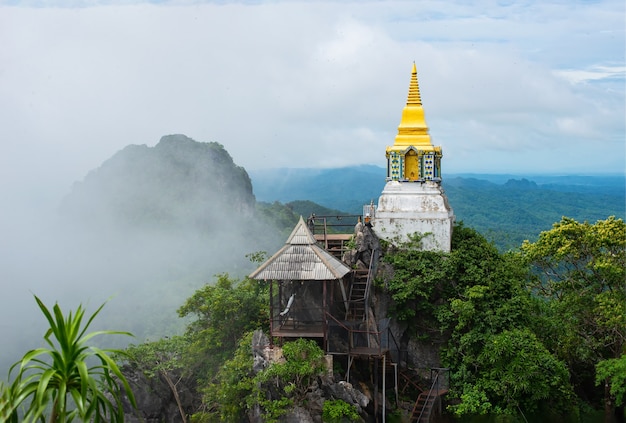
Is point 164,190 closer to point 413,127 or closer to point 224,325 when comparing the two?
point 413,127

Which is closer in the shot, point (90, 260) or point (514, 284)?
point (514, 284)

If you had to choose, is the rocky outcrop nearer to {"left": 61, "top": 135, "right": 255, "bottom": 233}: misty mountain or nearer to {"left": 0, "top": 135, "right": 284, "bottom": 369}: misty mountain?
{"left": 0, "top": 135, "right": 284, "bottom": 369}: misty mountain

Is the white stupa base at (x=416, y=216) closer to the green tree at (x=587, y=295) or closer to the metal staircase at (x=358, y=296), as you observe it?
the metal staircase at (x=358, y=296)

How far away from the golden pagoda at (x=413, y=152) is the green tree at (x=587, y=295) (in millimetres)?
3816

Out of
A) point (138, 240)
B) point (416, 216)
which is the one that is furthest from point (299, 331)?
point (138, 240)

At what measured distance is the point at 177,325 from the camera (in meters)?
37.6

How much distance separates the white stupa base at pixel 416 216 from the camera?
782 inches

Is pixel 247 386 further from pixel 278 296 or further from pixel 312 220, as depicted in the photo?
pixel 312 220

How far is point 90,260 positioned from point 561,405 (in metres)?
41.4

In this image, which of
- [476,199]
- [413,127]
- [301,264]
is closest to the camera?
[301,264]

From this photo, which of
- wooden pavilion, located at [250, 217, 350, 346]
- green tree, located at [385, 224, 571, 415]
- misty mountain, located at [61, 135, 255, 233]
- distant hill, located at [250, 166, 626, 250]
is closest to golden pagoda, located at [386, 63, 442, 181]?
green tree, located at [385, 224, 571, 415]

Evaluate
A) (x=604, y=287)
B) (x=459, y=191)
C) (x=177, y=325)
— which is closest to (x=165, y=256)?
(x=177, y=325)

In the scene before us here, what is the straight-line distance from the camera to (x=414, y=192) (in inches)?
800

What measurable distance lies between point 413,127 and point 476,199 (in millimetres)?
79772
